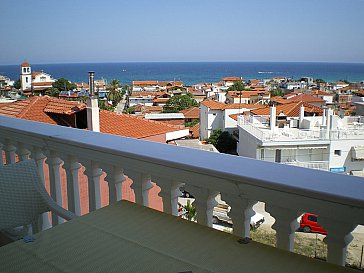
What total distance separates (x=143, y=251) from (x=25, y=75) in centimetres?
2150

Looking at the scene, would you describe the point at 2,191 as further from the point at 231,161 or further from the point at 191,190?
the point at 231,161

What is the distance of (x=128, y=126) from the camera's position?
27.4 feet

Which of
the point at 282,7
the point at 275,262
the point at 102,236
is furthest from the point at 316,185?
the point at 282,7

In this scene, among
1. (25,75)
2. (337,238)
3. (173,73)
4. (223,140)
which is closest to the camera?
(337,238)

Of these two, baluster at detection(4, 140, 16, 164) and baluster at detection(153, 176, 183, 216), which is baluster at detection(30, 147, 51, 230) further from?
baluster at detection(153, 176, 183, 216)

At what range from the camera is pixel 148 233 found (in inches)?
41.1

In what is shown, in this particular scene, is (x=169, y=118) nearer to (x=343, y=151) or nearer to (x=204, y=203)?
(x=343, y=151)

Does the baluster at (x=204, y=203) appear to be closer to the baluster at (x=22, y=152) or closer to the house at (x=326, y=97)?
the baluster at (x=22, y=152)

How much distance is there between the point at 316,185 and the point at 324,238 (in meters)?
0.14

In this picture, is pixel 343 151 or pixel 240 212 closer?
pixel 240 212

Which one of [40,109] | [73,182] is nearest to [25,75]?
[40,109]

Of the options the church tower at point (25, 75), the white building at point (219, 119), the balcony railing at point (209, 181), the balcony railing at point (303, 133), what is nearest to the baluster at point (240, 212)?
the balcony railing at point (209, 181)

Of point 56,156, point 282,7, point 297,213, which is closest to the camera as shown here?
point 297,213

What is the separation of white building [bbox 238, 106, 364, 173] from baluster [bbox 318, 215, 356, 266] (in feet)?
43.8
